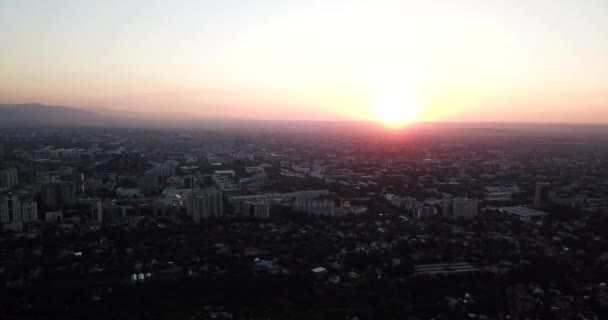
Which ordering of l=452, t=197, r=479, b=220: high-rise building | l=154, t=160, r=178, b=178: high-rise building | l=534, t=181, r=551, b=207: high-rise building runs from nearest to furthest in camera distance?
l=452, t=197, r=479, b=220: high-rise building, l=534, t=181, r=551, b=207: high-rise building, l=154, t=160, r=178, b=178: high-rise building

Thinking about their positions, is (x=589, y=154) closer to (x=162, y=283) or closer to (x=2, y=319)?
(x=162, y=283)

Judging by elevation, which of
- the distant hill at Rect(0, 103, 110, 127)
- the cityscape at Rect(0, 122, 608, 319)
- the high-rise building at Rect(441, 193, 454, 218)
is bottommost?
the cityscape at Rect(0, 122, 608, 319)

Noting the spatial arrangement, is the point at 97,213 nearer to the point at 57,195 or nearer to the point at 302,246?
the point at 57,195

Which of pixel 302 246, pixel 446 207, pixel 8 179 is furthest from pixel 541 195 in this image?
pixel 8 179

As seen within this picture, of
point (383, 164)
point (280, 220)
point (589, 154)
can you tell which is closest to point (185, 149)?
point (383, 164)

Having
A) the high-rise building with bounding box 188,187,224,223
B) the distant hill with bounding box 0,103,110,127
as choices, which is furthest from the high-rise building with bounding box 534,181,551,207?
the distant hill with bounding box 0,103,110,127

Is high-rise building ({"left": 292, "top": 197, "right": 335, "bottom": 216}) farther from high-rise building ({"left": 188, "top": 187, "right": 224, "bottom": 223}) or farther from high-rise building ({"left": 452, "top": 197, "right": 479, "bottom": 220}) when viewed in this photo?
high-rise building ({"left": 452, "top": 197, "right": 479, "bottom": 220})
